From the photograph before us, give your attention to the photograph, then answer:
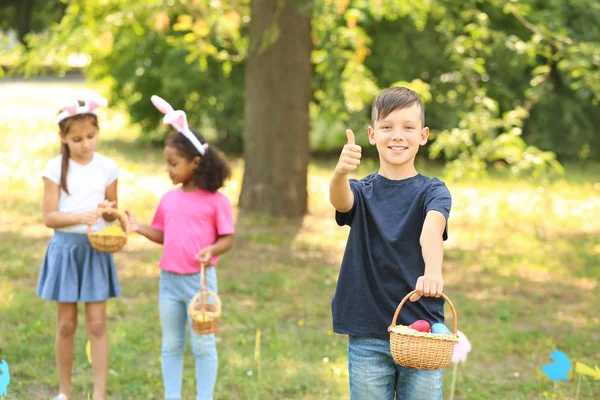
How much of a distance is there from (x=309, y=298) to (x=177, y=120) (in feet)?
10.3

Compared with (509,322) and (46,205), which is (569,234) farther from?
(46,205)

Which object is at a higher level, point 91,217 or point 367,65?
point 367,65

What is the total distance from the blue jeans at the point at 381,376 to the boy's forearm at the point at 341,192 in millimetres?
474

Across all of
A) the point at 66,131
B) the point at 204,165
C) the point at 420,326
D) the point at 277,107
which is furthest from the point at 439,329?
the point at 277,107

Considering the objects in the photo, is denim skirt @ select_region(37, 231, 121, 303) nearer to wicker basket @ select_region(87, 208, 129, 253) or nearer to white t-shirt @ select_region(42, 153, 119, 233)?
white t-shirt @ select_region(42, 153, 119, 233)

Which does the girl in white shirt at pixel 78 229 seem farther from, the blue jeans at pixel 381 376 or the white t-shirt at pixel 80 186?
the blue jeans at pixel 381 376

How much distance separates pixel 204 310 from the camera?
4.11 metres

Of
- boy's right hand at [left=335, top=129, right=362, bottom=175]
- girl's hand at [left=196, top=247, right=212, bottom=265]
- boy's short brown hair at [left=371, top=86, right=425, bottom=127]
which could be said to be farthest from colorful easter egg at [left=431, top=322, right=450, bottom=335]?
girl's hand at [left=196, top=247, right=212, bottom=265]

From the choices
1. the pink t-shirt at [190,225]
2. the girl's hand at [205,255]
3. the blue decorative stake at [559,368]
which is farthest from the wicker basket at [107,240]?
the blue decorative stake at [559,368]

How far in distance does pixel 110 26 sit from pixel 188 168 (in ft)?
22.8

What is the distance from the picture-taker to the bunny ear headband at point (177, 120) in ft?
13.4

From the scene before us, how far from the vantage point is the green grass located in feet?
16.6

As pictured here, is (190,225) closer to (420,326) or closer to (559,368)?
(420,326)

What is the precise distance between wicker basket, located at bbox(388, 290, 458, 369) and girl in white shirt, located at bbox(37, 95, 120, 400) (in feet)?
6.41
